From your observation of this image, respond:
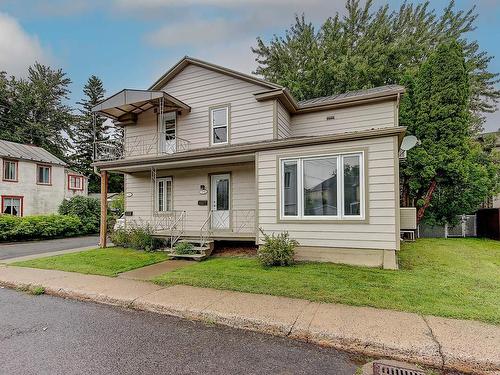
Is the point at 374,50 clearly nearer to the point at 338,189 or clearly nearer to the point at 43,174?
the point at 338,189

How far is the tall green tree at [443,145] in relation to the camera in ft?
40.2

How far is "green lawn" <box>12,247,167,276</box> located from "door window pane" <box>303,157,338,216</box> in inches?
195

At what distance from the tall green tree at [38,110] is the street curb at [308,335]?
41026 millimetres

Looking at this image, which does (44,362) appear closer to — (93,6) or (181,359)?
Result: (181,359)

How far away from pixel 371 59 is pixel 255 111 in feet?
43.5

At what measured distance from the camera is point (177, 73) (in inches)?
480

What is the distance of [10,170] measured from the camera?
21.3 m

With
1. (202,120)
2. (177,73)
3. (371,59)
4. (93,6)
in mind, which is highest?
(371,59)

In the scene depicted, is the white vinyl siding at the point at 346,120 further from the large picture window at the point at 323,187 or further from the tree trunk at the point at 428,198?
the tree trunk at the point at 428,198

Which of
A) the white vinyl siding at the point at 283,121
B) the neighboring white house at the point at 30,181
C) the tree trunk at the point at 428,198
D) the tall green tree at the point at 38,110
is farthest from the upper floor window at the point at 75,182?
the tree trunk at the point at 428,198

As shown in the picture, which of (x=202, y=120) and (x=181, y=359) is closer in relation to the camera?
(x=181, y=359)

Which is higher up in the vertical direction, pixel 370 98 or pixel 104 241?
pixel 370 98

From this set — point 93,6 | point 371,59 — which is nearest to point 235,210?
point 93,6

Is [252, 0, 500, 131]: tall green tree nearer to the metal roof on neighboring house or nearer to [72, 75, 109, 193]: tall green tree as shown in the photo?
the metal roof on neighboring house
